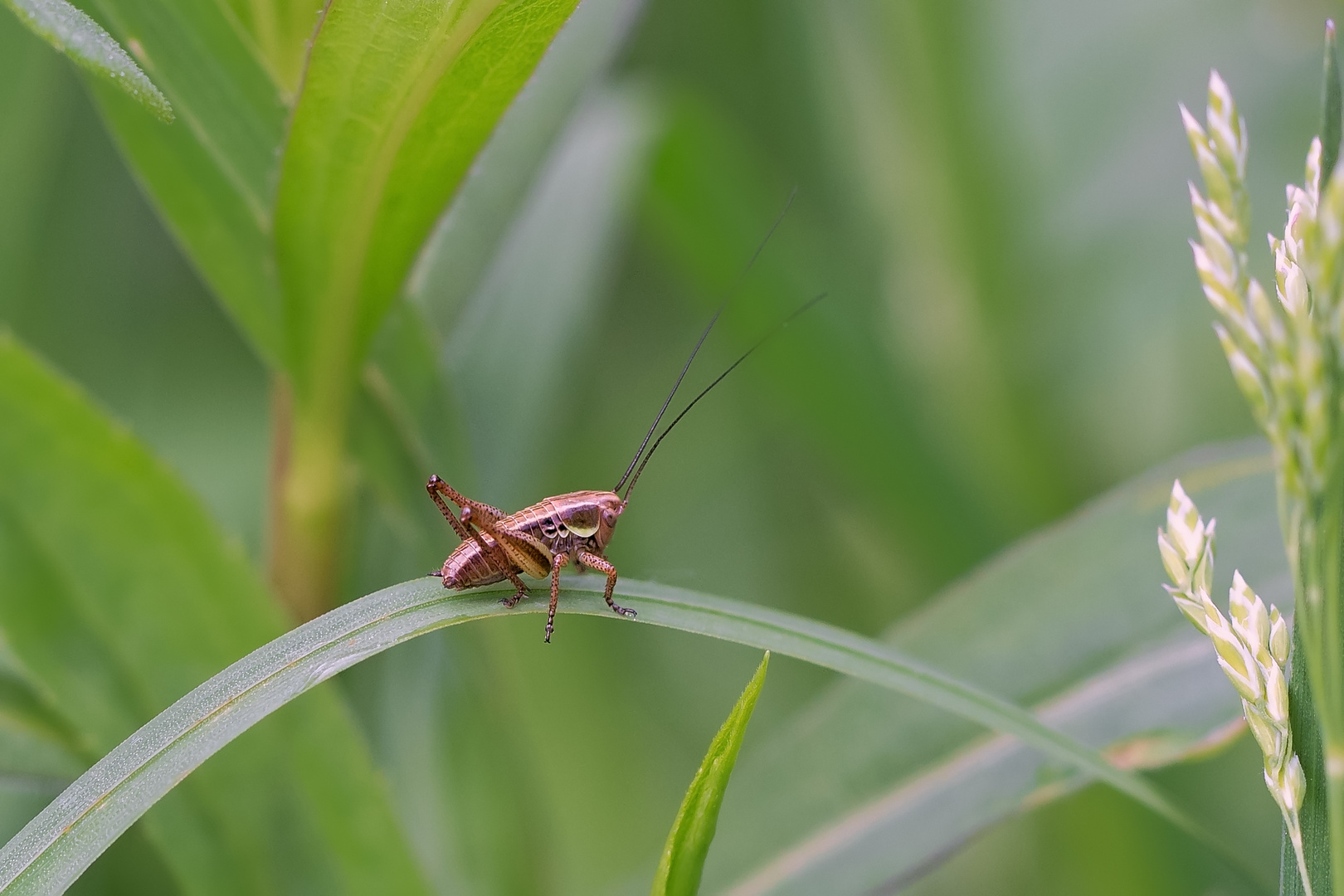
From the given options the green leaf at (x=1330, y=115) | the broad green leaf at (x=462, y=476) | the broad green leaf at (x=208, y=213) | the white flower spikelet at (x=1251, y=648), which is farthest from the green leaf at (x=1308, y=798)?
the broad green leaf at (x=208, y=213)

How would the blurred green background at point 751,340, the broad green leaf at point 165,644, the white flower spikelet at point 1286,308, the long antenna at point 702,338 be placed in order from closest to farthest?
the white flower spikelet at point 1286,308
the broad green leaf at point 165,644
the long antenna at point 702,338
the blurred green background at point 751,340

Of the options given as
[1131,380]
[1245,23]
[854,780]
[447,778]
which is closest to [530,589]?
[447,778]

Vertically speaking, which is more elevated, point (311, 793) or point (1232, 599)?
point (311, 793)

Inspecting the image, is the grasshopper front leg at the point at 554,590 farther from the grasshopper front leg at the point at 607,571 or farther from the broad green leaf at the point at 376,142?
the broad green leaf at the point at 376,142

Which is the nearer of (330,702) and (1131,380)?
(330,702)

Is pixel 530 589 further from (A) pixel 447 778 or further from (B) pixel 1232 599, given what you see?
(B) pixel 1232 599

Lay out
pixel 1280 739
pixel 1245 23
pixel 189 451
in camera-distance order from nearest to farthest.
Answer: pixel 1280 739 < pixel 189 451 < pixel 1245 23
